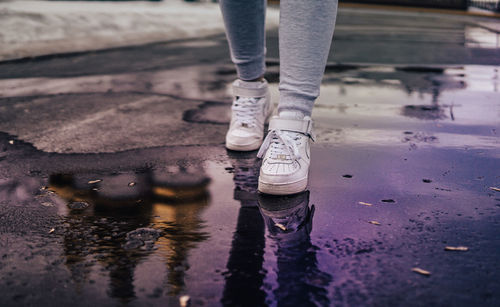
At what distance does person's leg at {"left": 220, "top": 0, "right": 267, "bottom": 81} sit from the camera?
2105 mm

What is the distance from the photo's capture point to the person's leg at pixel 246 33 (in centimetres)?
211

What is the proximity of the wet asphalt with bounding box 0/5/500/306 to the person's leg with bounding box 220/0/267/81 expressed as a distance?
0.36 m

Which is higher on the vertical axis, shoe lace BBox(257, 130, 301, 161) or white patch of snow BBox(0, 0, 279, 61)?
shoe lace BBox(257, 130, 301, 161)

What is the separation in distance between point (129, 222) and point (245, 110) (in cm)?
89

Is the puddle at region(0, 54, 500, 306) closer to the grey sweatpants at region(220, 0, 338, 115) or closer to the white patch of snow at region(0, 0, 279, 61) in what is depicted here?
the grey sweatpants at region(220, 0, 338, 115)

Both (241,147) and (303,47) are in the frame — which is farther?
(241,147)

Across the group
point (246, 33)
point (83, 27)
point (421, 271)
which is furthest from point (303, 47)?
point (83, 27)

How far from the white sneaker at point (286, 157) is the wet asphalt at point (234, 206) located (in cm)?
5

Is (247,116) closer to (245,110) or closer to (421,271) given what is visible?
(245,110)

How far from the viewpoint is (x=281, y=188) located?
1657 mm

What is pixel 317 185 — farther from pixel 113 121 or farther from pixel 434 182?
pixel 113 121

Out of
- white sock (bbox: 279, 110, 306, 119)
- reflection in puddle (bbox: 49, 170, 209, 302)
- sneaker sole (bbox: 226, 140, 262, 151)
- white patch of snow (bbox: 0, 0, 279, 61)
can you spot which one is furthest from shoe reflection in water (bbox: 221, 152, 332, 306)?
white patch of snow (bbox: 0, 0, 279, 61)

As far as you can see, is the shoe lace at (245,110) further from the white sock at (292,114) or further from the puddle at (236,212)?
the white sock at (292,114)

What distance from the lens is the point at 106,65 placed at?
4.75 meters
